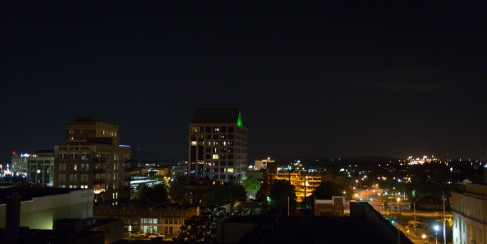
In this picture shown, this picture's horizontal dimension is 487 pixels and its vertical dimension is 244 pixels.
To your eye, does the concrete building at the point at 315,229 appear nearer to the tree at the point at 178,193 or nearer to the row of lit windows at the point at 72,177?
the row of lit windows at the point at 72,177

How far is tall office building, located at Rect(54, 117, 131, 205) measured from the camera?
3622 inches

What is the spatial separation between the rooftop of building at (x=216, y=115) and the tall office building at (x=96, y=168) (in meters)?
42.1

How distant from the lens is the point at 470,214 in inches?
2163

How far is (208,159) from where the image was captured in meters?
145

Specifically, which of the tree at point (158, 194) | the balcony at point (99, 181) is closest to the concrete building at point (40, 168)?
the balcony at point (99, 181)

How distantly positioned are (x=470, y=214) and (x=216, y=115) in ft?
341

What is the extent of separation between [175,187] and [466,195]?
68564mm

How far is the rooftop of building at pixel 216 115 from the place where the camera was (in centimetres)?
14862

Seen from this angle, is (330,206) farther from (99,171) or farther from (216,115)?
(216,115)

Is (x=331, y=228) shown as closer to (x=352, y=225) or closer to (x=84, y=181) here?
(x=352, y=225)

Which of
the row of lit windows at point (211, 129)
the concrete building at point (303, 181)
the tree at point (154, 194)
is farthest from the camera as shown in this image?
the row of lit windows at point (211, 129)

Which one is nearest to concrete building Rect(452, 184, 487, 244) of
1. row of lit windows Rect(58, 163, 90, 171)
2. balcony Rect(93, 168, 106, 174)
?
balcony Rect(93, 168, 106, 174)

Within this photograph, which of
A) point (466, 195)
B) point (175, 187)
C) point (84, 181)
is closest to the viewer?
point (466, 195)

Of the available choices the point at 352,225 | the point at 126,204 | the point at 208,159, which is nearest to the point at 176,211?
Answer: the point at 126,204
